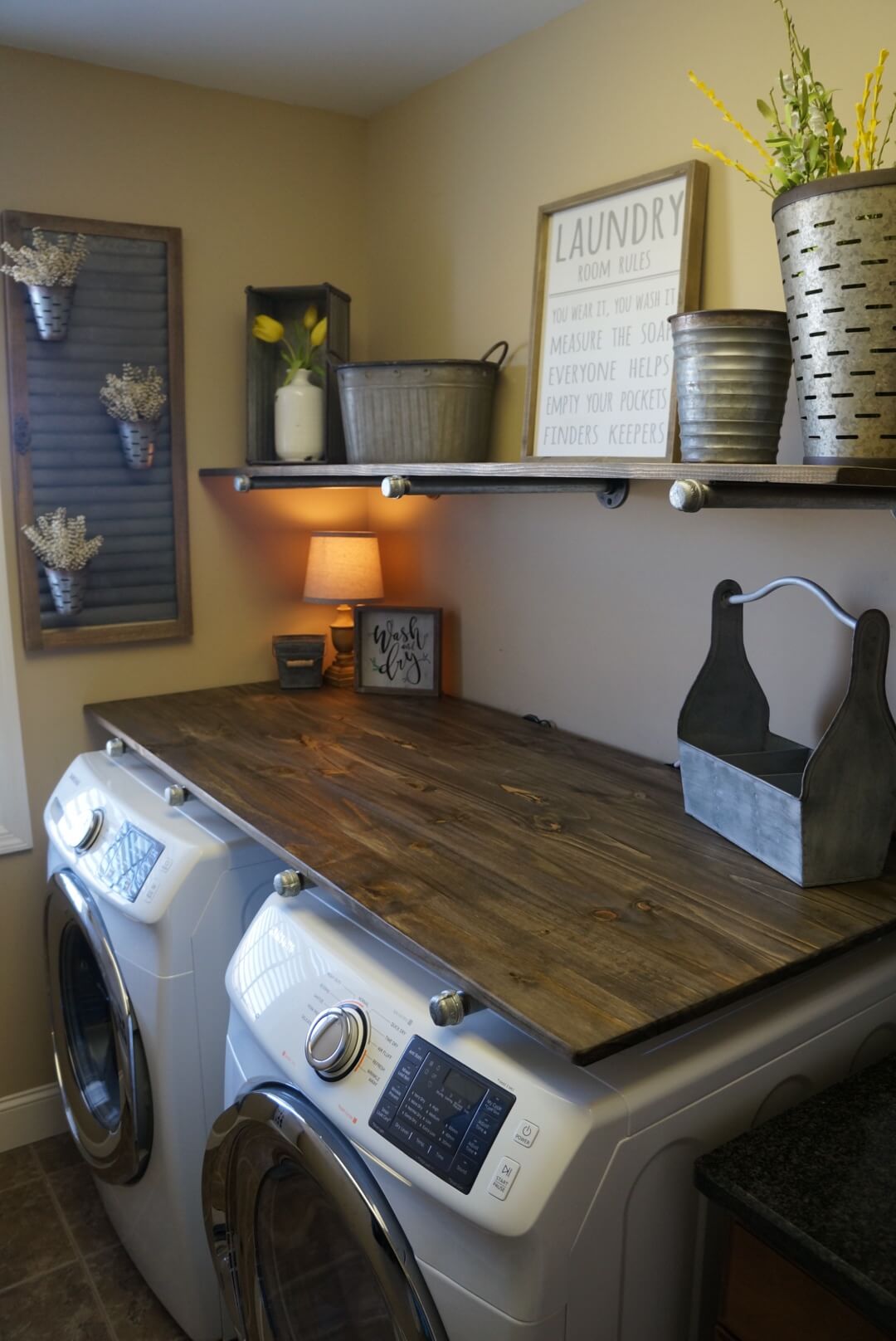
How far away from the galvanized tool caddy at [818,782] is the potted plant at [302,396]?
115 centimetres

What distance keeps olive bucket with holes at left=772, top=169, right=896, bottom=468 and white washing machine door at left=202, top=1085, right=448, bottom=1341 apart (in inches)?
40.0

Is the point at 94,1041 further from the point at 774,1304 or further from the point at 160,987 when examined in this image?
the point at 774,1304

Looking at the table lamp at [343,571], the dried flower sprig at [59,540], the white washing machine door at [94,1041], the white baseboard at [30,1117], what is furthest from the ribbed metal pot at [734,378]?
the white baseboard at [30,1117]

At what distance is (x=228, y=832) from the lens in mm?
1717

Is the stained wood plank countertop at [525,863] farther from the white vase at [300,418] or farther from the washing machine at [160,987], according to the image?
the white vase at [300,418]

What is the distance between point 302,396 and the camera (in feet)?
7.66

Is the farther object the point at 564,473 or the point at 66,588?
the point at 66,588

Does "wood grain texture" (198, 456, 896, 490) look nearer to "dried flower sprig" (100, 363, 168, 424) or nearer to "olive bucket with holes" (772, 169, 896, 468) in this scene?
"olive bucket with holes" (772, 169, 896, 468)

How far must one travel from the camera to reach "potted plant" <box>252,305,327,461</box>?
7.67 ft

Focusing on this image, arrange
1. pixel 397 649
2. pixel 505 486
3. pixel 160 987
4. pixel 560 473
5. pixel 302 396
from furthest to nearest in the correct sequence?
pixel 397 649 → pixel 302 396 → pixel 505 486 → pixel 160 987 → pixel 560 473

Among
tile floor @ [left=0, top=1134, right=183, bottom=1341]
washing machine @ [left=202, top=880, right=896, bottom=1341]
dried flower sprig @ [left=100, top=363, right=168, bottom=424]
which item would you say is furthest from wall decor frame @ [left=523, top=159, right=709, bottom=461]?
tile floor @ [left=0, top=1134, right=183, bottom=1341]

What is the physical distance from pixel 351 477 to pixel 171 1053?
3.68 ft

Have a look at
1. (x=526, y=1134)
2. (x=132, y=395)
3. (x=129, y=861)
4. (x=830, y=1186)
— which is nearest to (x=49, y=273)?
(x=132, y=395)

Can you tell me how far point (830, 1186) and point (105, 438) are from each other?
2012mm
